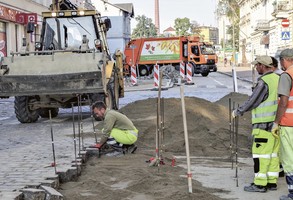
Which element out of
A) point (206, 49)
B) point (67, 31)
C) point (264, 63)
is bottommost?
point (264, 63)

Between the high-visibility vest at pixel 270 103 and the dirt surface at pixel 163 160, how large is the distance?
1058mm

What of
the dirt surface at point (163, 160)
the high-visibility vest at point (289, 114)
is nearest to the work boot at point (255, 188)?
the dirt surface at point (163, 160)

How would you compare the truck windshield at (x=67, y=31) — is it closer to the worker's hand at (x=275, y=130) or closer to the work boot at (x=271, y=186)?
the work boot at (x=271, y=186)

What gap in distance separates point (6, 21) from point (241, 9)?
246 feet

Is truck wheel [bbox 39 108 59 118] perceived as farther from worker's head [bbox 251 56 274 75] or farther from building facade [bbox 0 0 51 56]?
building facade [bbox 0 0 51 56]

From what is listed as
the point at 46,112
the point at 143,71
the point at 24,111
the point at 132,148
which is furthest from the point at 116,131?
the point at 143,71

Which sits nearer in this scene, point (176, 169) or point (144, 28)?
point (176, 169)

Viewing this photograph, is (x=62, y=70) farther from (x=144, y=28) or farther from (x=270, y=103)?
(x=144, y=28)

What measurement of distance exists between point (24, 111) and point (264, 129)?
885cm

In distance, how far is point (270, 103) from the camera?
6.76 meters

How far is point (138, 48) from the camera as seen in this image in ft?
142

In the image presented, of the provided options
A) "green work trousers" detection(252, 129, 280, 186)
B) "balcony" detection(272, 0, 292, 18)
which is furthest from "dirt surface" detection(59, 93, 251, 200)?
"balcony" detection(272, 0, 292, 18)

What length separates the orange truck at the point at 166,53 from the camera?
139 feet

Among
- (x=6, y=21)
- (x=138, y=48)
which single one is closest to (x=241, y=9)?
(x=138, y=48)
